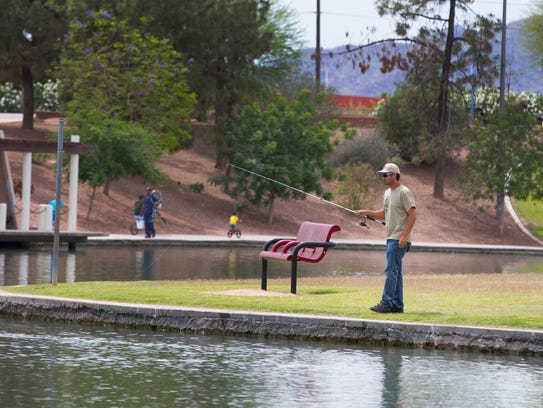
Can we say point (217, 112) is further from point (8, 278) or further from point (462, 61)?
point (8, 278)

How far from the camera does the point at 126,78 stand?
50594 millimetres

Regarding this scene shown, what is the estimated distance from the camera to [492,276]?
24.5 m

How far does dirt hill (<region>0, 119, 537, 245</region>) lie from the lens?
4681cm

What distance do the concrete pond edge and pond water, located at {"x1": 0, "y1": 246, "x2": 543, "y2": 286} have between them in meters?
5.28

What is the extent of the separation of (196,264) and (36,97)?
48.0 meters

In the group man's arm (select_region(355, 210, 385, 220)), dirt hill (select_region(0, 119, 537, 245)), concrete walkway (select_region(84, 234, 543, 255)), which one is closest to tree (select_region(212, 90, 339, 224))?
dirt hill (select_region(0, 119, 537, 245))

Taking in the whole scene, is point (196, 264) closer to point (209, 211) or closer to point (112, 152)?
point (112, 152)

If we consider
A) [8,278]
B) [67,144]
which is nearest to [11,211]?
[67,144]

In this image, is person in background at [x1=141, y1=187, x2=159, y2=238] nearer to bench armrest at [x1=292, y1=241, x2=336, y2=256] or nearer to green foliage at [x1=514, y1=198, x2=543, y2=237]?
bench armrest at [x1=292, y1=241, x2=336, y2=256]

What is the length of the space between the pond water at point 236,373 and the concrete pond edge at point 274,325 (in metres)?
0.24

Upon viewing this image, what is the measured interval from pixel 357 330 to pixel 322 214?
1588 inches

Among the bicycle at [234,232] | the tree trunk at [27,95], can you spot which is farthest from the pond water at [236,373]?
the tree trunk at [27,95]

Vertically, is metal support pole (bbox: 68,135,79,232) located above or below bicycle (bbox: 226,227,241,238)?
above

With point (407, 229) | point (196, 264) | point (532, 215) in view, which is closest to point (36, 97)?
point (532, 215)
